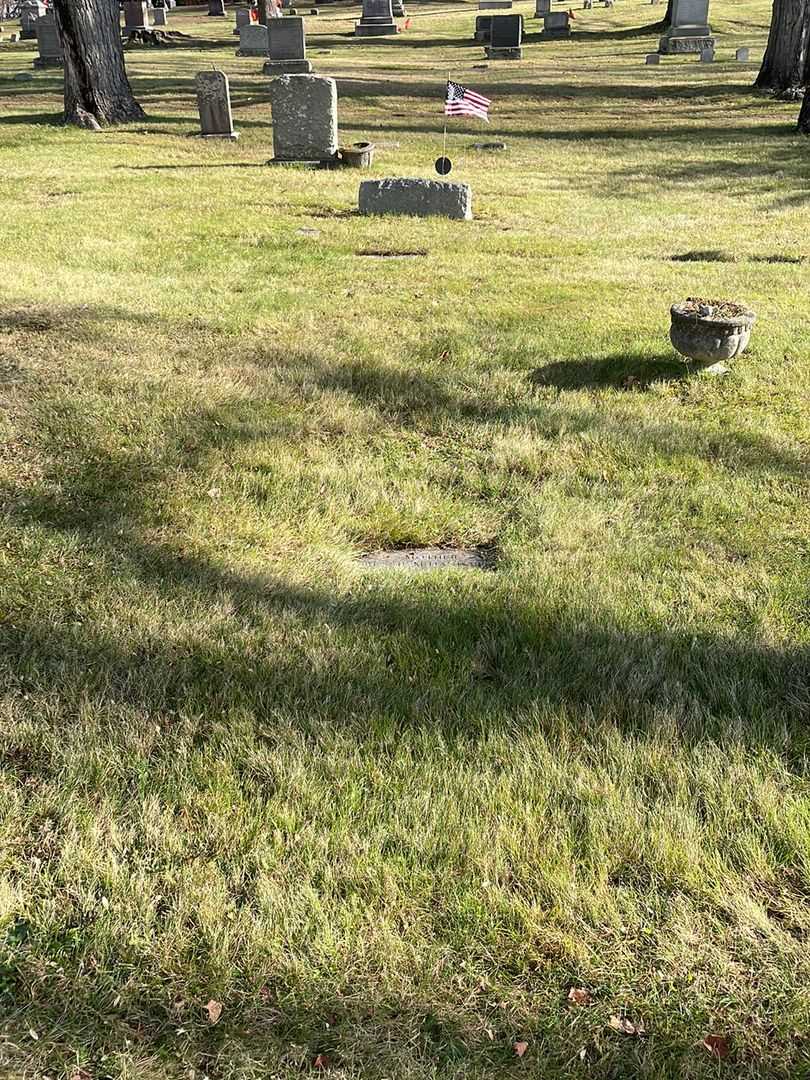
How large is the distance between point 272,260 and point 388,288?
1608 millimetres

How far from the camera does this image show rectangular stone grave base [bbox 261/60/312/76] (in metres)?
24.3

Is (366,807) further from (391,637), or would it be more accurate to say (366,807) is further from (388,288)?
(388,288)

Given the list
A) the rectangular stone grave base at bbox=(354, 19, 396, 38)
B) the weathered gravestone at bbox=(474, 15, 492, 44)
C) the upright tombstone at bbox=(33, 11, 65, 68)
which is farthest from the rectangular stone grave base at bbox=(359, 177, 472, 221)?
the rectangular stone grave base at bbox=(354, 19, 396, 38)

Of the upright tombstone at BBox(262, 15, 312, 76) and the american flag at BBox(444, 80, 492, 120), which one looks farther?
the upright tombstone at BBox(262, 15, 312, 76)

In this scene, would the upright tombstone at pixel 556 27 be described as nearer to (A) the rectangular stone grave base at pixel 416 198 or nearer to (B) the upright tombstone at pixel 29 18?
(B) the upright tombstone at pixel 29 18

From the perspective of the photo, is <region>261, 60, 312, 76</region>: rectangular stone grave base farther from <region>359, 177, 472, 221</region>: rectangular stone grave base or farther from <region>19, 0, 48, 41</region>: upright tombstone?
<region>359, 177, 472, 221</region>: rectangular stone grave base

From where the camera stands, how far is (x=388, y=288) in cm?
807

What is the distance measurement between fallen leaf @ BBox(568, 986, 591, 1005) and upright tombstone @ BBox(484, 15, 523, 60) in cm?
3439

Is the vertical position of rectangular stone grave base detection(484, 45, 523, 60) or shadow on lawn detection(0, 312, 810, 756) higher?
rectangular stone grave base detection(484, 45, 523, 60)

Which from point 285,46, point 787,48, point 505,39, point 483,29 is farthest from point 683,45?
point 285,46

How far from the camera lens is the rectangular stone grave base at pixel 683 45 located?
3011 cm

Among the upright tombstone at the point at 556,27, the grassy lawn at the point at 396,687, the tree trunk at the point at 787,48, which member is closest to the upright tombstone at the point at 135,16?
the upright tombstone at the point at 556,27

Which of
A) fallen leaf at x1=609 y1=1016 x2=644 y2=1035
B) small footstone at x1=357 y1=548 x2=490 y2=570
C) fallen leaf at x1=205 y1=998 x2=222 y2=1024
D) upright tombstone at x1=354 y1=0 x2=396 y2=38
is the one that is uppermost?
upright tombstone at x1=354 y1=0 x2=396 y2=38

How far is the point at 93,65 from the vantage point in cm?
1644
